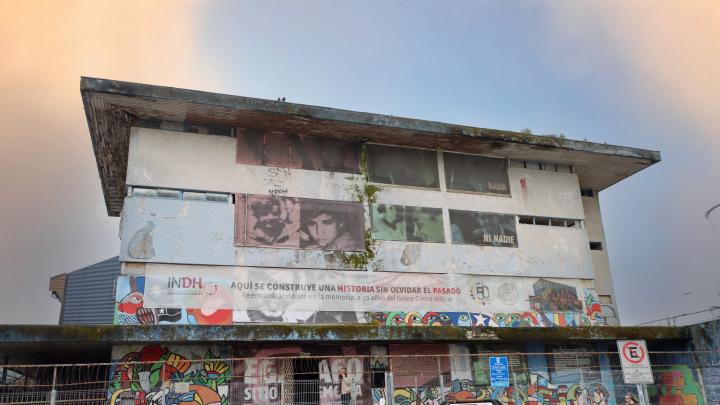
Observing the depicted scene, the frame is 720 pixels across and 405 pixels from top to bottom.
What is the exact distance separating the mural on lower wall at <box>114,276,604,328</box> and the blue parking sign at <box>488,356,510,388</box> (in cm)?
338

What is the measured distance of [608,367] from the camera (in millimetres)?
19234

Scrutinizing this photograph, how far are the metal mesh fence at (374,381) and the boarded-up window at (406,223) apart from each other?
3.57 meters

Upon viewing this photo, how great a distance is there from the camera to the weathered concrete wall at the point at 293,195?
1681 cm

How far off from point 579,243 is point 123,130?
1480cm

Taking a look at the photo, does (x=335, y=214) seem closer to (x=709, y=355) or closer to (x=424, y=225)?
(x=424, y=225)

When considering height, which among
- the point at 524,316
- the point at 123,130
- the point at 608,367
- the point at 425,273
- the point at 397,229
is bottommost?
the point at 608,367

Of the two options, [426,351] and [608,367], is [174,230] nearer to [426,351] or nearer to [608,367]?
[426,351]

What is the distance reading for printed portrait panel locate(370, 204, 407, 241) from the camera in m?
18.9

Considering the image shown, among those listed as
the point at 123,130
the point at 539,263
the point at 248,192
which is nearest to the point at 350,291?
the point at 248,192

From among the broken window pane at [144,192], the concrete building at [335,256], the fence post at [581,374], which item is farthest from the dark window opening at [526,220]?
the broken window pane at [144,192]

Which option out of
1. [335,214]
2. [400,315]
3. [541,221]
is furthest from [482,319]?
[335,214]

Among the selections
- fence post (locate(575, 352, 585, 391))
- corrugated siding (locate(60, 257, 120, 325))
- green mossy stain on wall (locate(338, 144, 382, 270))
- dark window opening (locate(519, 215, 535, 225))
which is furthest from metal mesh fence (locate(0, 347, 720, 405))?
corrugated siding (locate(60, 257, 120, 325))

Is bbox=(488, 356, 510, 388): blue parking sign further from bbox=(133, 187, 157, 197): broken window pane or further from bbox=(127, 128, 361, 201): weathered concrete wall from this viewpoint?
bbox=(133, 187, 157, 197): broken window pane

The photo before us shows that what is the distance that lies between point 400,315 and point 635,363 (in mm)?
6377
